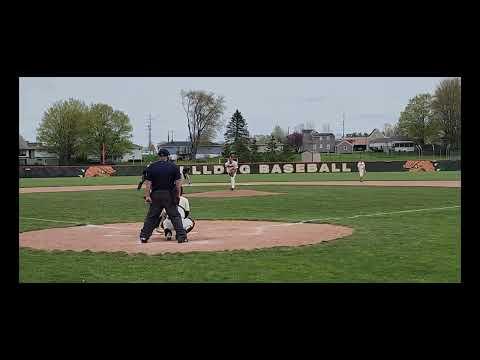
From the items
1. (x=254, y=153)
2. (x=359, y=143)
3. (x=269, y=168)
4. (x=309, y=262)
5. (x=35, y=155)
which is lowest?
(x=309, y=262)

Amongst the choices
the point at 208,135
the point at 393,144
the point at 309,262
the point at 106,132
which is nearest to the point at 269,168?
the point at 208,135

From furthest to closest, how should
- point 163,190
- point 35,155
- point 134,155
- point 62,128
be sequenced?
point 134,155 → point 35,155 → point 62,128 → point 163,190

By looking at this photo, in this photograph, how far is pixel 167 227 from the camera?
35.8 feet

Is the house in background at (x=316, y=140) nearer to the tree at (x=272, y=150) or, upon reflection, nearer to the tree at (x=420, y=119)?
the tree at (x=420, y=119)

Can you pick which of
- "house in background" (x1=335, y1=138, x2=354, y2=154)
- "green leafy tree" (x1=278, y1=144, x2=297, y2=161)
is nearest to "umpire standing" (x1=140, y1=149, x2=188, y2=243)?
"green leafy tree" (x1=278, y1=144, x2=297, y2=161)

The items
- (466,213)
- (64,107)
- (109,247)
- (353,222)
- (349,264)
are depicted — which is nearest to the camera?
(466,213)

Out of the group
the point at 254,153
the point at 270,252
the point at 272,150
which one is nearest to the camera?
the point at 270,252

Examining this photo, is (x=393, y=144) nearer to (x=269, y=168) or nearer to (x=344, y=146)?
(x=344, y=146)

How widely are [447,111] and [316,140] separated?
37.9m

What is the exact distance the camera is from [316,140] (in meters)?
101

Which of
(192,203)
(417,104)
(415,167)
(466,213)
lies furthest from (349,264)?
(417,104)

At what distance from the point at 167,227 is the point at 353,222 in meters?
4.69

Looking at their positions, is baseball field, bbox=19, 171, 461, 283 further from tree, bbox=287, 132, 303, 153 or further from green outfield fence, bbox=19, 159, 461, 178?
tree, bbox=287, 132, 303, 153
